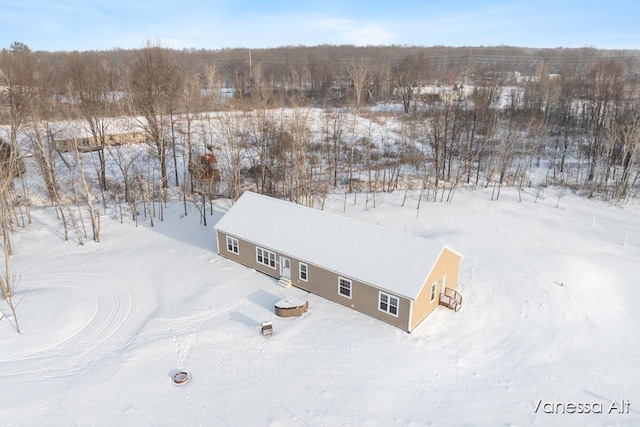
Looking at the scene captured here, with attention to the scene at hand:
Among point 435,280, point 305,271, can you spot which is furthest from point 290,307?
point 435,280

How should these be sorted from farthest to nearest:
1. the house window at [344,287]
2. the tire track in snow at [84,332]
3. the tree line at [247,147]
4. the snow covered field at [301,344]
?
the tree line at [247,147]
the house window at [344,287]
the tire track in snow at [84,332]
the snow covered field at [301,344]

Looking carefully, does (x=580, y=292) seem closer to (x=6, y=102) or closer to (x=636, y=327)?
(x=636, y=327)

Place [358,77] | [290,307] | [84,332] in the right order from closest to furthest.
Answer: [84,332] < [290,307] < [358,77]

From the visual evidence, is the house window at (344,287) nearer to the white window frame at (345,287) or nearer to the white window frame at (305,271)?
the white window frame at (345,287)

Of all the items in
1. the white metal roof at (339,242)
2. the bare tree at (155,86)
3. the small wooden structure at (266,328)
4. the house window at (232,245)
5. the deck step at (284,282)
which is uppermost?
the bare tree at (155,86)

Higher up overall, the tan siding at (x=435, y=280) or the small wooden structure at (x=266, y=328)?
the tan siding at (x=435, y=280)

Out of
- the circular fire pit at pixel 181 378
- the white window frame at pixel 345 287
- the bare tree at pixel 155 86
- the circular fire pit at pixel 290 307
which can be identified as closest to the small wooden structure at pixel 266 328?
the circular fire pit at pixel 290 307

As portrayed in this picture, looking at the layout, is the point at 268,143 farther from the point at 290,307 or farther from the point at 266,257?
the point at 290,307
